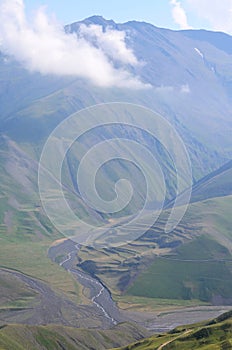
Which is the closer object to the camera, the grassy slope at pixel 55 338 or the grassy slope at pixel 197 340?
the grassy slope at pixel 197 340

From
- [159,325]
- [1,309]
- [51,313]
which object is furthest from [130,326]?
[1,309]

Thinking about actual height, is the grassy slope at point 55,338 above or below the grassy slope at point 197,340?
above

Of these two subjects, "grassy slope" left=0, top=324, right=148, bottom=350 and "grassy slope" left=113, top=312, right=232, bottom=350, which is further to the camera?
"grassy slope" left=0, top=324, right=148, bottom=350

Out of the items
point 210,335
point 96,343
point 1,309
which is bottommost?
point 210,335

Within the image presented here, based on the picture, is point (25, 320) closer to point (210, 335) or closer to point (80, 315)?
point (80, 315)
